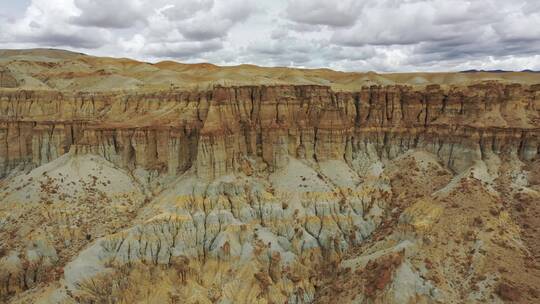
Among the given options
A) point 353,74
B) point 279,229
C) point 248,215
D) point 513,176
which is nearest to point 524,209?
point 513,176

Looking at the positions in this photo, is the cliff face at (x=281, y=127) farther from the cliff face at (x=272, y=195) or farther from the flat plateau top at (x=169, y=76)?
the flat plateau top at (x=169, y=76)

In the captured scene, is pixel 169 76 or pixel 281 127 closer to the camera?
pixel 281 127

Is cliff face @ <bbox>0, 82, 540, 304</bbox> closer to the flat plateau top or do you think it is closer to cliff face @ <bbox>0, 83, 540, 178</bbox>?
cliff face @ <bbox>0, 83, 540, 178</bbox>

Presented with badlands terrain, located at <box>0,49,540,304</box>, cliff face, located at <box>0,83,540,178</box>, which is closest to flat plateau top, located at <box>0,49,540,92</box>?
cliff face, located at <box>0,83,540,178</box>

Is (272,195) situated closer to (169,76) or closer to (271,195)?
(271,195)

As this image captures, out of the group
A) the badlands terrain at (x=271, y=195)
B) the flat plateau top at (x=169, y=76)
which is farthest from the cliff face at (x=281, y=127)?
the flat plateau top at (x=169, y=76)

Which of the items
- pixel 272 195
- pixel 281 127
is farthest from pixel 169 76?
pixel 272 195

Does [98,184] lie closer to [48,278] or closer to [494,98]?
[48,278]
